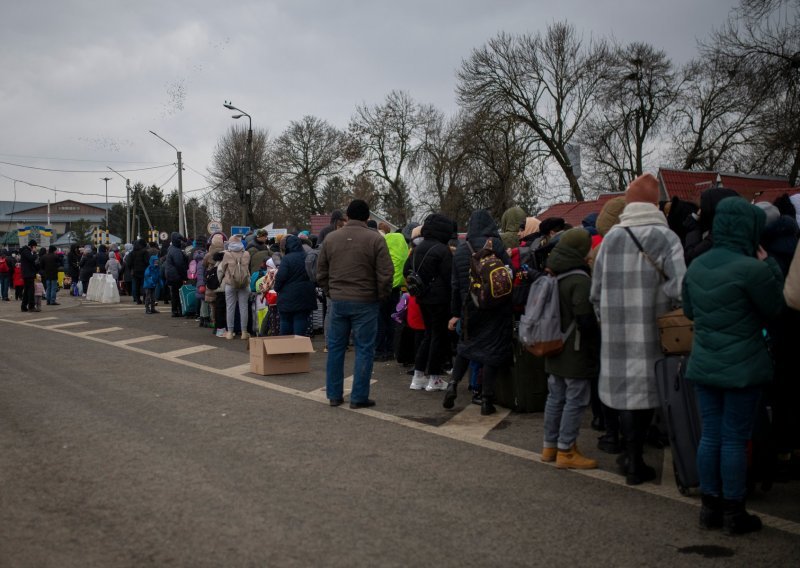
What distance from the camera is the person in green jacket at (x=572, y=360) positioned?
5840 mm

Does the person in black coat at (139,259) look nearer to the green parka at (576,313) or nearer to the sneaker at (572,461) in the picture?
the green parka at (576,313)

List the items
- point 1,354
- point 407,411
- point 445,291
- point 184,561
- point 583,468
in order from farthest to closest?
point 1,354 → point 445,291 → point 407,411 → point 583,468 → point 184,561

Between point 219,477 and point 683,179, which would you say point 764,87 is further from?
point 219,477

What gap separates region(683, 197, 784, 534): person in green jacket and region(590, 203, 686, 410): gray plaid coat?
2.14ft

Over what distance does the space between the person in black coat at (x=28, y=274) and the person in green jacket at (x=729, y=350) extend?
2111 cm

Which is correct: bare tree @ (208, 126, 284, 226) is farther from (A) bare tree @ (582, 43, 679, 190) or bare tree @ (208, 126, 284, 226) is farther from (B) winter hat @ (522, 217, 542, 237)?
(B) winter hat @ (522, 217, 542, 237)

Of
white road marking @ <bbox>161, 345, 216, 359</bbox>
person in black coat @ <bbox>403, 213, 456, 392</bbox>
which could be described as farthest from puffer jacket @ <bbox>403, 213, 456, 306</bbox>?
white road marking @ <bbox>161, 345, 216, 359</bbox>

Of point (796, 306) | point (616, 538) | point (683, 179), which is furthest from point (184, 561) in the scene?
point (683, 179)

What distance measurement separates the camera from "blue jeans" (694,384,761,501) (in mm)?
4523

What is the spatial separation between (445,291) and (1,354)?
787cm

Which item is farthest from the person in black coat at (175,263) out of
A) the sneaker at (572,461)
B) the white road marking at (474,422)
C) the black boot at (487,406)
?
the sneaker at (572,461)

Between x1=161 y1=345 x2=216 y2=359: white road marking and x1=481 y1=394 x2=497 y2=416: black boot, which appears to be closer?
x1=481 y1=394 x2=497 y2=416: black boot

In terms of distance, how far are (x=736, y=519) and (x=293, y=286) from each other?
807cm

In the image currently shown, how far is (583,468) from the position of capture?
19.4 feet
